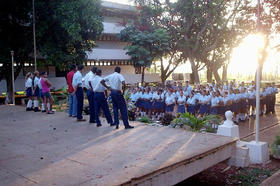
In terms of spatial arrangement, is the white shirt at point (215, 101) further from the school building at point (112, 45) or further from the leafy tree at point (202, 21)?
the school building at point (112, 45)

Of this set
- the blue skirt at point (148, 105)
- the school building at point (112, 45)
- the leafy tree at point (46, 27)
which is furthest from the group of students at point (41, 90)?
the school building at point (112, 45)

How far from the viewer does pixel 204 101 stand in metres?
11.7

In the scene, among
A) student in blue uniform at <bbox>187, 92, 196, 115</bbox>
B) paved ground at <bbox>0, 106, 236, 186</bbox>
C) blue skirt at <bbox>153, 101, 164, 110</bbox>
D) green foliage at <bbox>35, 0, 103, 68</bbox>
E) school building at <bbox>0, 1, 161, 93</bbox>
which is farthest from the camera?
school building at <bbox>0, 1, 161, 93</bbox>

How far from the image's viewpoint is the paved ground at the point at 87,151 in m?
3.93

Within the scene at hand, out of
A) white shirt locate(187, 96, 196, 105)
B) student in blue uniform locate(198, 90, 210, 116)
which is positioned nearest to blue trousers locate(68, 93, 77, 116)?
white shirt locate(187, 96, 196, 105)

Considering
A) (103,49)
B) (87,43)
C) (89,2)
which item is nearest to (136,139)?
(89,2)

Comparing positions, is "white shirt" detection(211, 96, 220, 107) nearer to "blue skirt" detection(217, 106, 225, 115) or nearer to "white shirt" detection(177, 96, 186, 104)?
"blue skirt" detection(217, 106, 225, 115)

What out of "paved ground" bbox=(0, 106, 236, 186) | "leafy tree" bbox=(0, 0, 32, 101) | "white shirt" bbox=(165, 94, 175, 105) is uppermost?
"leafy tree" bbox=(0, 0, 32, 101)

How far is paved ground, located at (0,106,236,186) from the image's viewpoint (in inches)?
155

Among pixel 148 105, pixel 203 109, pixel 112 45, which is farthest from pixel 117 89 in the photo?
Result: pixel 112 45

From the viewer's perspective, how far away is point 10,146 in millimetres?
5652

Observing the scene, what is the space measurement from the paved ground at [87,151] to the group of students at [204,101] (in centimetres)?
501

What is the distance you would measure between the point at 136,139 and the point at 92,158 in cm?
146

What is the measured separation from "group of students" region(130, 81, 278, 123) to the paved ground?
501 centimetres
